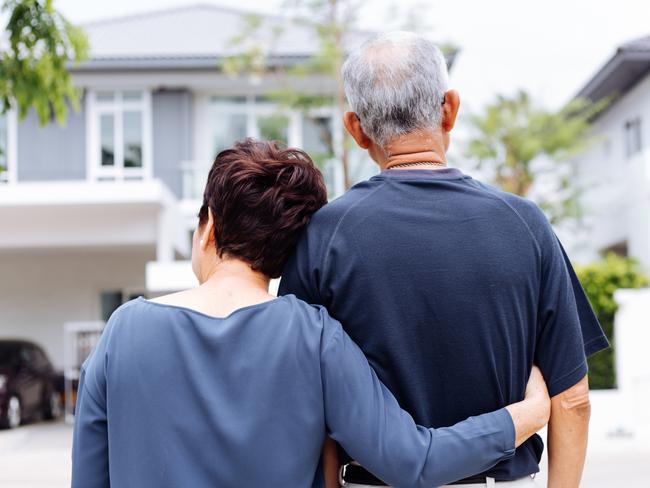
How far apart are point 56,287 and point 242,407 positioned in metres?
17.5

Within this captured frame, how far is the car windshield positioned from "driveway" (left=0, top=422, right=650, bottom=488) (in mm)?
1816

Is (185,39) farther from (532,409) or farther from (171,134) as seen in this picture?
(532,409)

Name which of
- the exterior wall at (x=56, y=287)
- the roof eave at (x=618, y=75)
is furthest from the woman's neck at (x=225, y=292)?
the exterior wall at (x=56, y=287)

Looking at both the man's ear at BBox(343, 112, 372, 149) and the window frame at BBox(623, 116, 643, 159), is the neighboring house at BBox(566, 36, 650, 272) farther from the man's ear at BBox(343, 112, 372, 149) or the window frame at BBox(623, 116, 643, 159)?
the man's ear at BBox(343, 112, 372, 149)

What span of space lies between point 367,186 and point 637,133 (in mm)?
17031

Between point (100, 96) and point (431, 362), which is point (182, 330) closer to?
point (431, 362)

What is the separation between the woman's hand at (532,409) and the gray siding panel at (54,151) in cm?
1625

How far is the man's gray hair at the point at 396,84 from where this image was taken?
1.98 meters

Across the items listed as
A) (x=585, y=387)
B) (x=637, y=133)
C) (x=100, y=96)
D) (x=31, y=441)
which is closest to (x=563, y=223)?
(x=637, y=133)

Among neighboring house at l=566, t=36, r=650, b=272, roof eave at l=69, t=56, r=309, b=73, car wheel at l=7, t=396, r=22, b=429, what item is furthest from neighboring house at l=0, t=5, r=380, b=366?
neighboring house at l=566, t=36, r=650, b=272

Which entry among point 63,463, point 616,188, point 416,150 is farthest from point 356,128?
point 616,188

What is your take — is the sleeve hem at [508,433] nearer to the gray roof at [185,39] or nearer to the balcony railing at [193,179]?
the gray roof at [185,39]

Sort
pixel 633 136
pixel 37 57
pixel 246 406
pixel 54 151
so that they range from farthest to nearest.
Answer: pixel 633 136
pixel 54 151
pixel 37 57
pixel 246 406

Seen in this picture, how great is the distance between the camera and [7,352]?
46.1 ft
